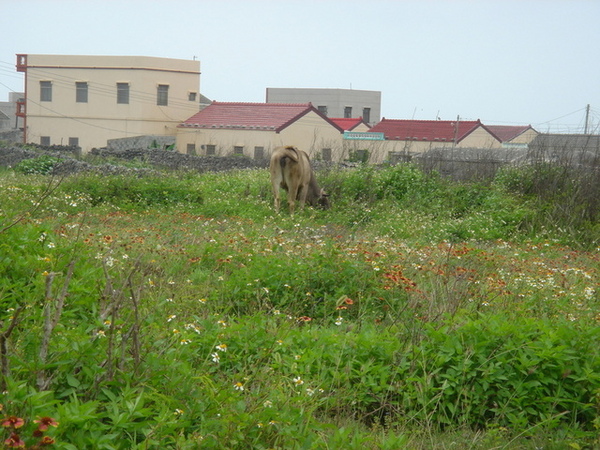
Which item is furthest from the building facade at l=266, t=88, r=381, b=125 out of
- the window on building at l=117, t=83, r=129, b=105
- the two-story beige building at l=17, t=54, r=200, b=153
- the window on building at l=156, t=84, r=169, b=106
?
the window on building at l=117, t=83, r=129, b=105

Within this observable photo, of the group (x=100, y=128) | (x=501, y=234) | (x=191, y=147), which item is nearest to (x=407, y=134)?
(x=191, y=147)

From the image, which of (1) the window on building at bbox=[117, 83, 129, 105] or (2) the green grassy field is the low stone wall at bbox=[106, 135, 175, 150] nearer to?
(1) the window on building at bbox=[117, 83, 129, 105]

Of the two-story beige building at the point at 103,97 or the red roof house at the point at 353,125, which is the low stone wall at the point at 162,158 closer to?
the two-story beige building at the point at 103,97

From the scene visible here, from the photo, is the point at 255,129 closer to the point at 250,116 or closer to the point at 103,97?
the point at 250,116

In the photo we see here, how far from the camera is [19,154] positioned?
2789 centimetres

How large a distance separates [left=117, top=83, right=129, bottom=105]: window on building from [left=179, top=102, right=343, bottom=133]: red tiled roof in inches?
172

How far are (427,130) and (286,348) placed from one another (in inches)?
1774

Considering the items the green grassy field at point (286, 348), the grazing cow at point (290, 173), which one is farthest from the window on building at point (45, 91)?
the green grassy field at point (286, 348)

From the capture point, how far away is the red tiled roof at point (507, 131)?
58959 millimetres

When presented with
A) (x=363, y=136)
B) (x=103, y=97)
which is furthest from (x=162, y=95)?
(x=363, y=136)

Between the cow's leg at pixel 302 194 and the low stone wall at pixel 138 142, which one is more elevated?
the low stone wall at pixel 138 142

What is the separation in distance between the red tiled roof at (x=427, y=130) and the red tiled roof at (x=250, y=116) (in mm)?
5433

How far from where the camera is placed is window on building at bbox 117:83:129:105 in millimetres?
48062

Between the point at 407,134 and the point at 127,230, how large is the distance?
3935cm
